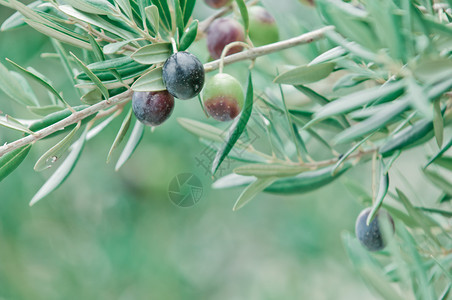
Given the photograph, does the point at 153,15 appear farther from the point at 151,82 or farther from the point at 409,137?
the point at 409,137

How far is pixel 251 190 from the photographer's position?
2.16 ft

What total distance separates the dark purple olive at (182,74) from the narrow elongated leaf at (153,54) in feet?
0.03

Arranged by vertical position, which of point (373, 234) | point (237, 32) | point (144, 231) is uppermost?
point (237, 32)

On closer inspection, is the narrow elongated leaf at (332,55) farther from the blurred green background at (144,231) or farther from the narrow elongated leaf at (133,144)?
the blurred green background at (144,231)

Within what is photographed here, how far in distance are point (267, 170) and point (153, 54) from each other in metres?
0.21

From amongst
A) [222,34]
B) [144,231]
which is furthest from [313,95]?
[144,231]

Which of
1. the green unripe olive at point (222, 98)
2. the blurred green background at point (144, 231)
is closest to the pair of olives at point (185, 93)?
the green unripe olive at point (222, 98)

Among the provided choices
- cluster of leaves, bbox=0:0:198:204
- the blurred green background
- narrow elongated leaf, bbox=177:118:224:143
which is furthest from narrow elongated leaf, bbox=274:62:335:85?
the blurred green background

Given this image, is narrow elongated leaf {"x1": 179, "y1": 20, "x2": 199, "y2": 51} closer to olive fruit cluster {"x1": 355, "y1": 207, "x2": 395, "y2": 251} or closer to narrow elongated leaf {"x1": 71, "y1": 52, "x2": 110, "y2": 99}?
narrow elongated leaf {"x1": 71, "y1": 52, "x2": 110, "y2": 99}

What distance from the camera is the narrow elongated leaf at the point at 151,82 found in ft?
1.74

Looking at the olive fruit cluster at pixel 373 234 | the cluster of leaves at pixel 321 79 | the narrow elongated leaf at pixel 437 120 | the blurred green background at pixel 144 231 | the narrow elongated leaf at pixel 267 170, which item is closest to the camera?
the cluster of leaves at pixel 321 79

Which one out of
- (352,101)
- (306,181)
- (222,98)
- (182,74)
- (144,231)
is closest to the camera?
(352,101)

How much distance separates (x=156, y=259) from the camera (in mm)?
Answer: 2211

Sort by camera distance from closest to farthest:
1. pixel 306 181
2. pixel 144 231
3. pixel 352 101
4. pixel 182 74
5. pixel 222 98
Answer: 1. pixel 352 101
2. pixel 182 74
3. pixel 222 98
4. pixel 306 181
5. pixel 144 231
